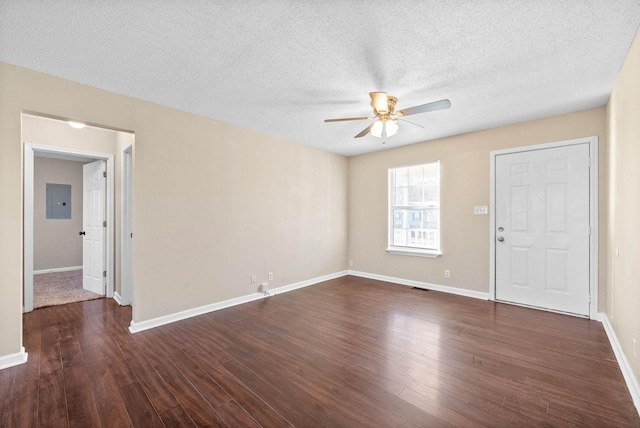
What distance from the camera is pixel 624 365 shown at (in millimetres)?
2166

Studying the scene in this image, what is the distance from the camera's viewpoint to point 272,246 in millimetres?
4398

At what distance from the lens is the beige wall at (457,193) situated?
3531mm

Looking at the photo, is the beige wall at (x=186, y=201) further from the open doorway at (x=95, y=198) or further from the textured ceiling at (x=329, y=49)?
the open doorway at (x=95, y=198)

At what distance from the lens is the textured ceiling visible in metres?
1.72

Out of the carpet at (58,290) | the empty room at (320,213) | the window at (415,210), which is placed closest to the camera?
the empty room at (320,213)

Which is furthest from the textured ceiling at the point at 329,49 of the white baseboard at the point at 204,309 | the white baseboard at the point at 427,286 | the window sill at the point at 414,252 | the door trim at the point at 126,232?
the white baseboard at the point at 427,286

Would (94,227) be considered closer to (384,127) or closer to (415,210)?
(384,127)

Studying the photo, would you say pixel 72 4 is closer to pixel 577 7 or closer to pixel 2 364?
pixel 2 364

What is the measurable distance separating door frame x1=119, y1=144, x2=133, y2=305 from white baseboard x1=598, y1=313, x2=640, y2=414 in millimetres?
5008

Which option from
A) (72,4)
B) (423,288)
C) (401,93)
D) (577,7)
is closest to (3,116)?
(72,4)

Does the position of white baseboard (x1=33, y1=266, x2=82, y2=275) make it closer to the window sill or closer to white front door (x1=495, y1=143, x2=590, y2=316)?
the window sill

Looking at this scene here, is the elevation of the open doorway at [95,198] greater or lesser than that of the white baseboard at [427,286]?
greater

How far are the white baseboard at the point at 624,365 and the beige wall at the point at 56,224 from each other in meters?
8.73

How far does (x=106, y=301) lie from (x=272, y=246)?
2470mm
